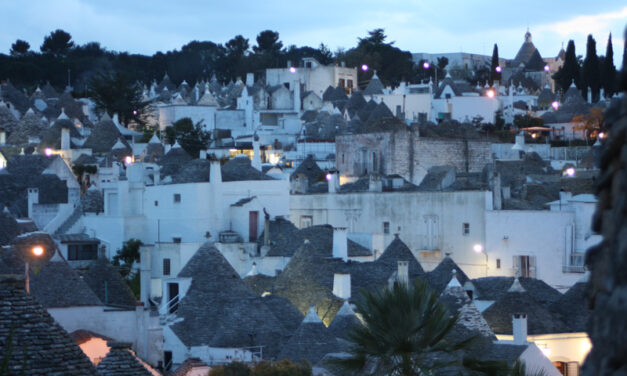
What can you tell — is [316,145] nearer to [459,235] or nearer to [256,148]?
[256,148]

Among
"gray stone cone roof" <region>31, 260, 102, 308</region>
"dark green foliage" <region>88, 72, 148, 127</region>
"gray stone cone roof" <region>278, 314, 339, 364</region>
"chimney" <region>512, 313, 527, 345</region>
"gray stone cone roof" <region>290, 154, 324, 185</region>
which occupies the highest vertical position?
"dark green foliage" <region>88, 72, 148, 127</region>

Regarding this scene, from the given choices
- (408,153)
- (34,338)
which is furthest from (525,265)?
(34,338)

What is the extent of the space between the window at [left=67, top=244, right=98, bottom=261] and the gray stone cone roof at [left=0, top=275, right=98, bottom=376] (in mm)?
43679

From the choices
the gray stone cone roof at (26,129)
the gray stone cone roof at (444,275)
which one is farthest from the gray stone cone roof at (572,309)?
the gray stone cone roof at (26,129)

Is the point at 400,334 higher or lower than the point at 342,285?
higher

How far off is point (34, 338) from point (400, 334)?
6936 mm

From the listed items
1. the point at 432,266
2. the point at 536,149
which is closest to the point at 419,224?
the point at 432,266

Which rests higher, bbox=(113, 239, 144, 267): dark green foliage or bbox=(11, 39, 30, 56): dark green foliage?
bbox=(11, 39, 30, 56): dark green foliage

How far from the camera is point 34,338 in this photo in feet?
34.6

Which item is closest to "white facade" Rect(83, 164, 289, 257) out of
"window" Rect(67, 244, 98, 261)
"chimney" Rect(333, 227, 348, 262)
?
"window" Rect(67, 244, 98, 261)

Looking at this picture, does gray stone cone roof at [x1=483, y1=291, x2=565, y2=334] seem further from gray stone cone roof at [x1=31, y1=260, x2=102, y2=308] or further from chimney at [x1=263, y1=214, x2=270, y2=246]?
chimney at [x1=263, y1=214, x2=270, y2=246]

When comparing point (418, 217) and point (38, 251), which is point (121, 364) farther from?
point (418, 217)

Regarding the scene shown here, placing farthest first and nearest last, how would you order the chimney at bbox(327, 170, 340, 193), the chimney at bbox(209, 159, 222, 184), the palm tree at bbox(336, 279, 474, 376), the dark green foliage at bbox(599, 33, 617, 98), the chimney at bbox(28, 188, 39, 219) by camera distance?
the dark green foliage at bbox(599, 33, 617, 98), the chimney at bbox(28, 188, 39, 219), the chimney at bbox(327, 170, 340, 193), the chimney at bbox(209, 159, 222, 184), the palm tree at bbox(336, 279, 474, 376)

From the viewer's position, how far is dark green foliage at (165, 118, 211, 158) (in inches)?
3184
